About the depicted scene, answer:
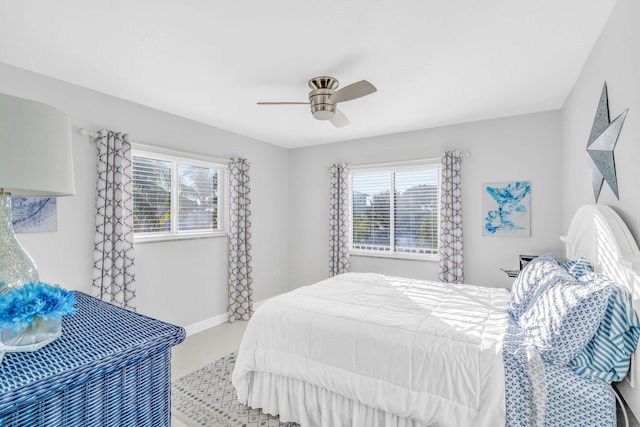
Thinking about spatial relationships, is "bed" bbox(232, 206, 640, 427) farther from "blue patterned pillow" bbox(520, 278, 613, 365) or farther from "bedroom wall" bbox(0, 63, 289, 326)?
"bedroom wall" bbox(0, 63, 289, 326)

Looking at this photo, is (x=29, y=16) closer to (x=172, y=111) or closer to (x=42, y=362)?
(x=172, y=111)

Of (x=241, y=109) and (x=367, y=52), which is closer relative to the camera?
(x=367, y=52)

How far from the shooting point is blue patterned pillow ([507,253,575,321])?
2.01 metres

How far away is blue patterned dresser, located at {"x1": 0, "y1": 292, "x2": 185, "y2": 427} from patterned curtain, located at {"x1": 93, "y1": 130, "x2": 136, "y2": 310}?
7.22ft

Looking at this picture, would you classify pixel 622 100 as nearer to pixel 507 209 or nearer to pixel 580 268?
pixel 580 268

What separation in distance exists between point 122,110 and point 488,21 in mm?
3270

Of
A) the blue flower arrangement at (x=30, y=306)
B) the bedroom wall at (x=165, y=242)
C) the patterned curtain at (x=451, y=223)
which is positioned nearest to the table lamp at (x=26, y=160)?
the blue flower arrangement at (x=30, y=306)

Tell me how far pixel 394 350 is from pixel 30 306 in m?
1.66

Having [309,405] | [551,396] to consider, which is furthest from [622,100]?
[309,405]

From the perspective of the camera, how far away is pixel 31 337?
2.80 feet

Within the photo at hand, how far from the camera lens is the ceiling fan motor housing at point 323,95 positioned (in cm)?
262

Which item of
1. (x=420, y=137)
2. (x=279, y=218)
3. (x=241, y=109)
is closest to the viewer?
(x=241, y=109)

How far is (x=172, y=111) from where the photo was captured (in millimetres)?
3559

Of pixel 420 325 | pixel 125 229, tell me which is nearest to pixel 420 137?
pixel 420 325
